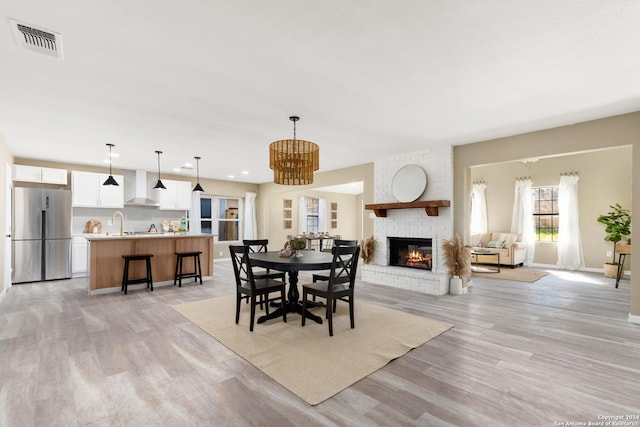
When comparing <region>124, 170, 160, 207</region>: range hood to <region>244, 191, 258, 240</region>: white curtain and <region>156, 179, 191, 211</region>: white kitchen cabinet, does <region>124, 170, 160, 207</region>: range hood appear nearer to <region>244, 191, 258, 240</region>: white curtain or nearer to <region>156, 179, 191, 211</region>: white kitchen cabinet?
<region>156, 179, 191, 211</region>: white kitchen cabinet

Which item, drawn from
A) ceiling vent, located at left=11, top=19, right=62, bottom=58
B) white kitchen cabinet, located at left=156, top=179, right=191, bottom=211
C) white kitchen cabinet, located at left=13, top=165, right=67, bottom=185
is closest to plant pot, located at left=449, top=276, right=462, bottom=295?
ceiling vent, located at left=11, top=19, right=62, bottom=58

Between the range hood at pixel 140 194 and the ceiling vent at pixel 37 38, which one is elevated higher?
the ceiling vent at pixel 37 38

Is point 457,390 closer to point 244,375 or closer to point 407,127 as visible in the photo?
point 244,375

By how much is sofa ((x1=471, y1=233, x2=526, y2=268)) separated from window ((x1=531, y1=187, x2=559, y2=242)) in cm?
76

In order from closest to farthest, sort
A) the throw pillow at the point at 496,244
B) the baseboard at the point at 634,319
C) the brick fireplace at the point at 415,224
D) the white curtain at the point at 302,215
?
the baseboard at the point at 634,319, the brick fireplace at the point at 415,224, the throw pillow at the point at 496,244, the white curtain at the point at 302,215

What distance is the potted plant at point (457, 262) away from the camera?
5020mm

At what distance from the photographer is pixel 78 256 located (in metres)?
6.38

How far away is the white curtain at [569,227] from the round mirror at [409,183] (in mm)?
4723

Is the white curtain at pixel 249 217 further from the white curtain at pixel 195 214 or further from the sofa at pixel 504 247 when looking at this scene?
the sofa at pixel 504 247

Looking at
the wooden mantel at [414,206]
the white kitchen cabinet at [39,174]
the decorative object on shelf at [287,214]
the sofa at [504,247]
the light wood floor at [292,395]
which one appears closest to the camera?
the light wood floor at [292,395]

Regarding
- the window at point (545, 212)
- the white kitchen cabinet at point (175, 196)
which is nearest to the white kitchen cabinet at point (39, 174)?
the white kitchen cabinet at point (175, 196)

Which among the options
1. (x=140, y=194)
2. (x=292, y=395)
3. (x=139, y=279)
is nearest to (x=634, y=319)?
(x=292, y=395)

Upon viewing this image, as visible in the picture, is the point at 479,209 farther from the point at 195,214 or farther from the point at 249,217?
the point at 195,214

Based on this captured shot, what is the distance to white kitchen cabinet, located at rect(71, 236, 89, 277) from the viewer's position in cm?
630
